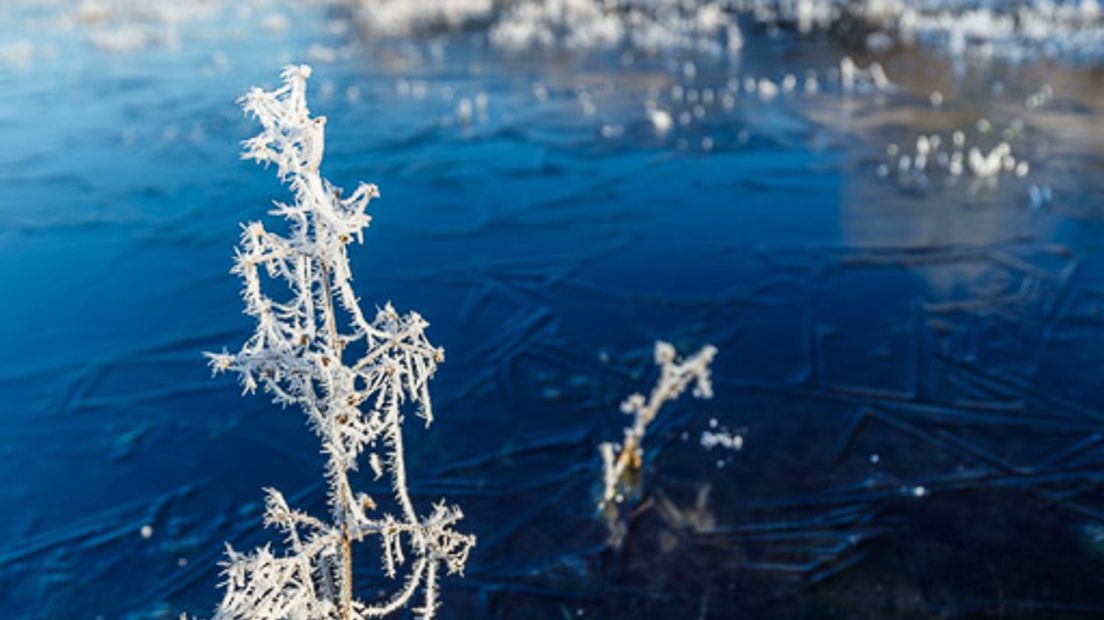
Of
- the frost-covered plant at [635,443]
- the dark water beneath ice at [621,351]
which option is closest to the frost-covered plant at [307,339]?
the dark water beneath ice at [621,351]

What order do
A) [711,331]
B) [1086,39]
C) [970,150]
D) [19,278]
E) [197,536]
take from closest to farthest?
[197,536]
[711,331]
[19,278]
[970,150]
[1086,39]

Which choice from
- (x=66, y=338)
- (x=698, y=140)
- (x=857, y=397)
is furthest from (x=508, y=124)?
(x=857, y=397)

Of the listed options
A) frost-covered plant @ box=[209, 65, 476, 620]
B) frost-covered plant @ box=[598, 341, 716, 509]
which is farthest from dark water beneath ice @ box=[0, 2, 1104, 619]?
frost-covered plant @ box=[209, 65, 476, 620]

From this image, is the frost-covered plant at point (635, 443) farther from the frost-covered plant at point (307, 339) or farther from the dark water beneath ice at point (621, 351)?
the frost-covered plant at point (307, 339)

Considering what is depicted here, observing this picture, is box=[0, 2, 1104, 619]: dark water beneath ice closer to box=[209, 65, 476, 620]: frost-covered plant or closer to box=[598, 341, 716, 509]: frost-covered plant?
box=[598, 341, 716, 509]: frost-covered plant

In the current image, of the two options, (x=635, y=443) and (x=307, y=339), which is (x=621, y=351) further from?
(x=307, y=339)

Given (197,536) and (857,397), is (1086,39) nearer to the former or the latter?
(857,397)

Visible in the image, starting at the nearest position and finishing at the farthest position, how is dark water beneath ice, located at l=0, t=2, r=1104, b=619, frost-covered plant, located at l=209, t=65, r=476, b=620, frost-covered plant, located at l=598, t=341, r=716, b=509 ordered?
frost-covered plant, located at l=209, t=65, r=476, b=620, dark water beneath ice, located at l=0, t=2, r=1104, b=619, frost-covered plant, located at l=598, t=341, r=716, b=509

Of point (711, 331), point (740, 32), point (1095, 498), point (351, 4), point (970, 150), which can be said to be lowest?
point (1095, 498)
